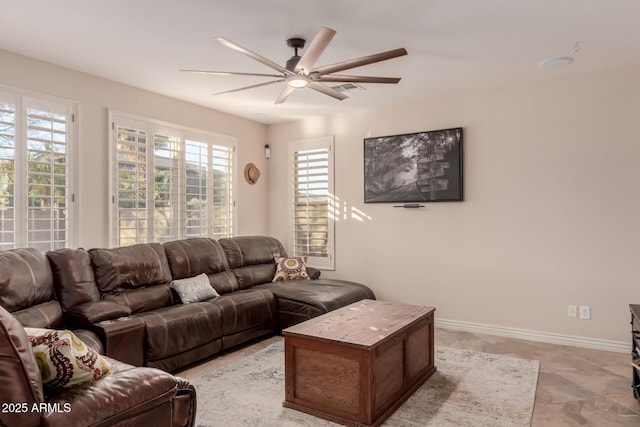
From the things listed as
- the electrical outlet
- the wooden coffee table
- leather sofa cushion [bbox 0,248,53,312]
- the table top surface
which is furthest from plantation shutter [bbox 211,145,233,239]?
the electrical outlet

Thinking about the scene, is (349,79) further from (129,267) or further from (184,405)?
(129,267)

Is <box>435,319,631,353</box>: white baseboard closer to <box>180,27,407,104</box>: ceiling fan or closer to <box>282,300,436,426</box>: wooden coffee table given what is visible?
<box>282,300,436,426</box>: wooden coffee table

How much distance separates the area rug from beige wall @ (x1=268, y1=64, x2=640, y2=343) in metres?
1.00

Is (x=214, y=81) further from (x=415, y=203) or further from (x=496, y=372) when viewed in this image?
(x=496, y=372)

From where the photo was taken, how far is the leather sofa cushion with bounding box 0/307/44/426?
1.34 metres

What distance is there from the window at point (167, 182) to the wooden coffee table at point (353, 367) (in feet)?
8.50

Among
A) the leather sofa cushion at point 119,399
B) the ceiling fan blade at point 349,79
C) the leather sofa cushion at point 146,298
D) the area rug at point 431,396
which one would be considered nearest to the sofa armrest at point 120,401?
the leather sofa cushion at point 119,399

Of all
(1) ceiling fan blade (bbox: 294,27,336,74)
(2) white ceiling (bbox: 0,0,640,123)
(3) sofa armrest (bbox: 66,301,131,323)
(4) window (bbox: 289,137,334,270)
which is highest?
(2) white ceiling (bbox: 0,0,640,123)

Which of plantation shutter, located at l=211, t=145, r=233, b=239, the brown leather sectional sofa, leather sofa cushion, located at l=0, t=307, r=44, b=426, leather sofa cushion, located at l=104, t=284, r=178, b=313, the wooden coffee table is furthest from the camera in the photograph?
plantation shutter, located at l=211, t=145, r=233, b=239

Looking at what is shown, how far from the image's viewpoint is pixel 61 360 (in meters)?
1.67

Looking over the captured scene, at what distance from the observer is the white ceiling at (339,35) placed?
2713mm

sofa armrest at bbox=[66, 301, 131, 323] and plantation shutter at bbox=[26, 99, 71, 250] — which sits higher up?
plantation shutter at bbox=[26, 99, 71, 250]

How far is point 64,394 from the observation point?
5.31 feet

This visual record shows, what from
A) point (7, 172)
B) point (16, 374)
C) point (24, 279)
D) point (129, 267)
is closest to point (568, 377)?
point (16, 374)
